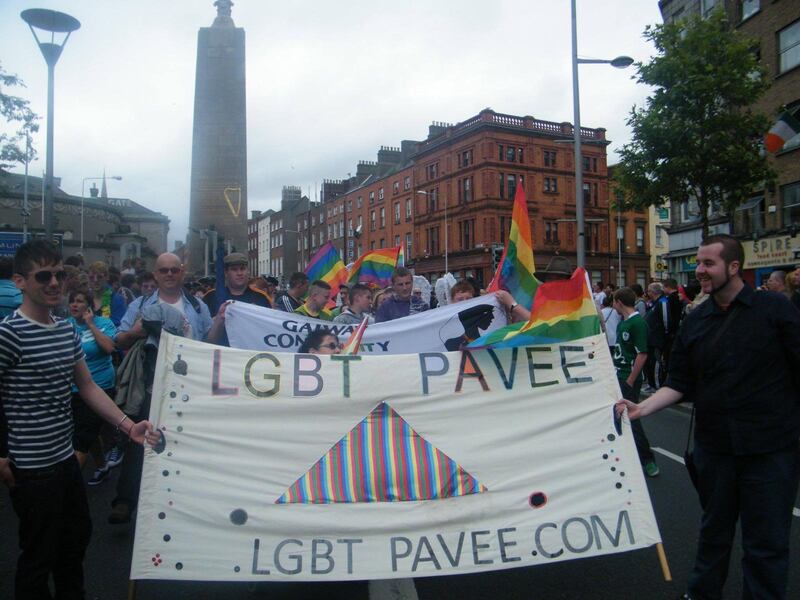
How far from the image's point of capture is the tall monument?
24.8 m

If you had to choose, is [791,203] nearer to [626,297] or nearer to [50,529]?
[626,297]

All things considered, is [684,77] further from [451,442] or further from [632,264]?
[632,264]

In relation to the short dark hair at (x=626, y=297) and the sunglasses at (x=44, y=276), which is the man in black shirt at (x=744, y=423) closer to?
the sunglasses at (x=44, y=276)

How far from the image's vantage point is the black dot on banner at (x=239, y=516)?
3.38m

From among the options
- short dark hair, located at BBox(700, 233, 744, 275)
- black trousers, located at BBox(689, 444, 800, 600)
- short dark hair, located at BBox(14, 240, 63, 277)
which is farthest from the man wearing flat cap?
black trousers, located at BBox(689, 444, 800, 600)

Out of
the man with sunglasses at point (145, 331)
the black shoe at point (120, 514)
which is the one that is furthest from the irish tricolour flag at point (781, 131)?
the black shoe at point (120, 514)

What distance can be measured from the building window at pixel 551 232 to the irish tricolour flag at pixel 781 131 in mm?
36904

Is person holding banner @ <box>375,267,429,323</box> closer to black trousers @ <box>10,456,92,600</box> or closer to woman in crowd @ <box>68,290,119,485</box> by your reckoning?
woman in crowd @ <box>68,290,119,485</box>

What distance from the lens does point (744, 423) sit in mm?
3295

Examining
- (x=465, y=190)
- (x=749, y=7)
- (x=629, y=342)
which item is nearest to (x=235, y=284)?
(x=629, y=342)

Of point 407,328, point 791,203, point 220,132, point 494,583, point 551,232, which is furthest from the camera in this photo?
point 551,232

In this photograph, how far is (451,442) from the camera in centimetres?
367

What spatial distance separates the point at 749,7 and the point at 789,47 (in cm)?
356

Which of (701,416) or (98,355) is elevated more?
(98,355)
